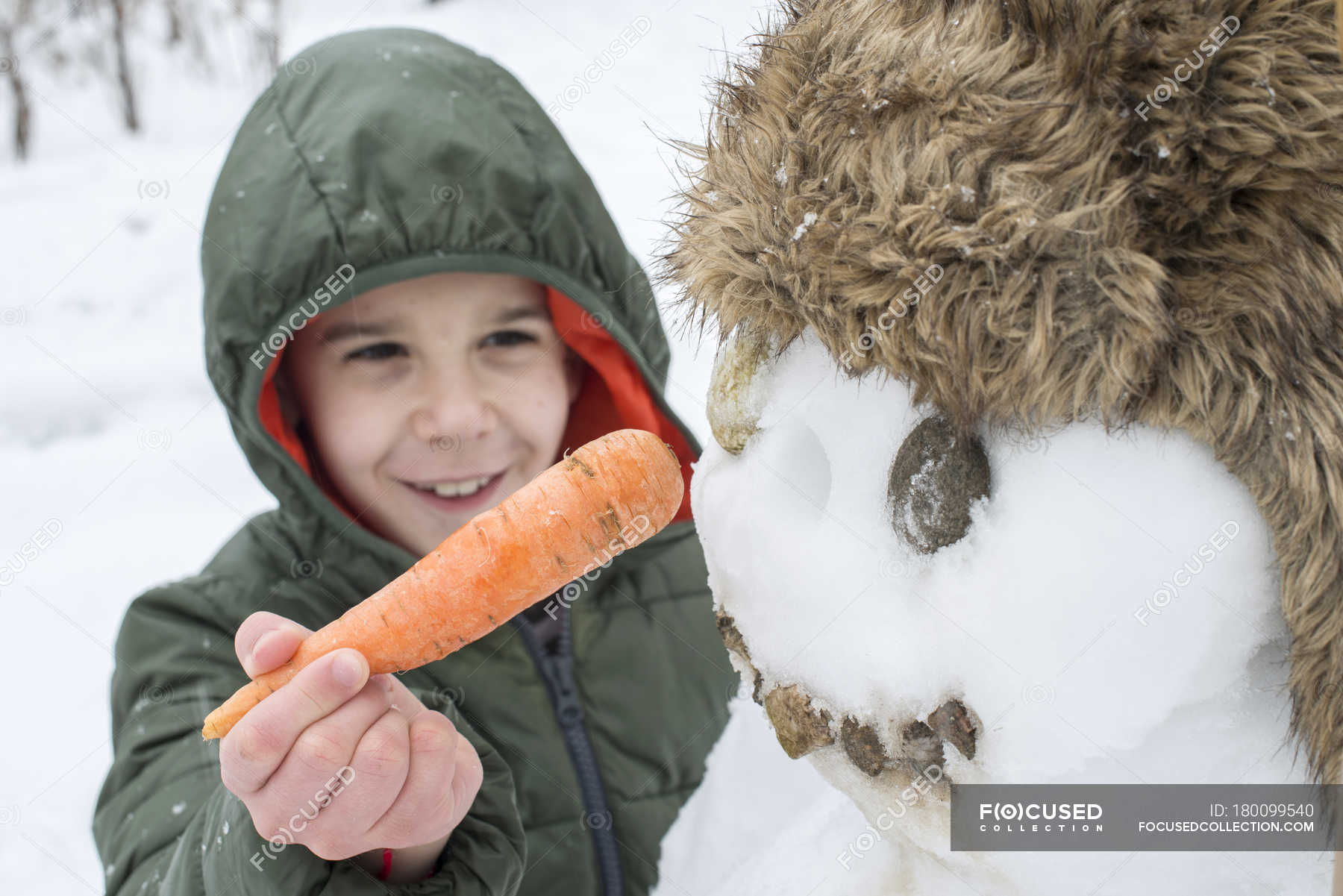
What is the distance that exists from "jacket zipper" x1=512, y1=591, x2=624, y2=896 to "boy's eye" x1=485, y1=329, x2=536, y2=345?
14.4 inches

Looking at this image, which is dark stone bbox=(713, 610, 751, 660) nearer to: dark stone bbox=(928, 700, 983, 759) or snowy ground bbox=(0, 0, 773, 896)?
dark stone bbox=(928, 700, 983, 759)

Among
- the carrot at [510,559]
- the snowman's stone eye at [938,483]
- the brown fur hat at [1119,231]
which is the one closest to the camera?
the brown fur hat at [1119,231]

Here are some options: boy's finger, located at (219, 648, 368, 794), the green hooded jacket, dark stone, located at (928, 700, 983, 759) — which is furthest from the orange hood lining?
dark stone, located at (928, 700, 983, 759)

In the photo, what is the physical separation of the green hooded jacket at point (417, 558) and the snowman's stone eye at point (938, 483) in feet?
2.05

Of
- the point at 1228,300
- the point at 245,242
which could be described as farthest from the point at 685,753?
the point at 1228,300

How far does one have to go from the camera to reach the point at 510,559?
2.76 feet

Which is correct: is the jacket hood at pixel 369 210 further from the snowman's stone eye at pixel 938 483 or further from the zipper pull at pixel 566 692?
the snowman's stone eye at pixel 938 483

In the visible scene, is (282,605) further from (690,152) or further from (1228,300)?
(1228,300)

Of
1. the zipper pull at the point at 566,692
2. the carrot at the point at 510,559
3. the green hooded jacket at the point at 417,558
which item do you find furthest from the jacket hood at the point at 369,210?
the carrot at the point at 510,559

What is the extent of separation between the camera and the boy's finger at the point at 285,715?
73cm

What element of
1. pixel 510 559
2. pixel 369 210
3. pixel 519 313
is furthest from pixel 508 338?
pixel 510 559

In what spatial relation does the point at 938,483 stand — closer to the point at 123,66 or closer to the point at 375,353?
the point at 375,353

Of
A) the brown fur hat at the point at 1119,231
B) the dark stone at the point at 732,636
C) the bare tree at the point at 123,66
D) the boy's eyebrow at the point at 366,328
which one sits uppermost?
the brown fur hat at the point at 1119,231

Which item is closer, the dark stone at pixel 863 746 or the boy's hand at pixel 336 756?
the dark stone at pixel 863 746
